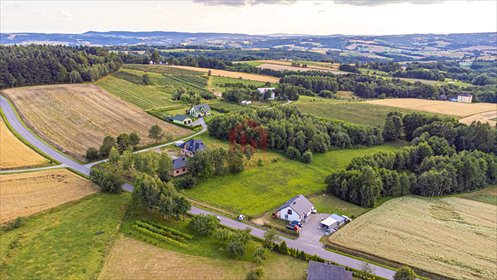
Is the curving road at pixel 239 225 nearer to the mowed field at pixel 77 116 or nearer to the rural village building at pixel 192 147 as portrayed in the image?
the mowed field at pixel 77 116

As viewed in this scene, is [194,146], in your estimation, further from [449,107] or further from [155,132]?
[449,107]

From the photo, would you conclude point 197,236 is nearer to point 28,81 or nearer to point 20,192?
point 20,192

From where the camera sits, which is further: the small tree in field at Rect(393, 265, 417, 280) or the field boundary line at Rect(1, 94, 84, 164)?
the field boundary line at Rect(1, 94, 84, 164)

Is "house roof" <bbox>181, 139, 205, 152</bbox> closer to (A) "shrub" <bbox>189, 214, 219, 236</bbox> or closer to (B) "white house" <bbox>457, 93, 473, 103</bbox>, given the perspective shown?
(A) "shrub" <bbox>189, 214, 219, 236</bbox>

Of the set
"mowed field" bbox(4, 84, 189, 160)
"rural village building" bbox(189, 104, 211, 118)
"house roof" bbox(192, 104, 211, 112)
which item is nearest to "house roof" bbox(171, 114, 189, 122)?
"mowed field" bbox(4, 84, 189, 160)

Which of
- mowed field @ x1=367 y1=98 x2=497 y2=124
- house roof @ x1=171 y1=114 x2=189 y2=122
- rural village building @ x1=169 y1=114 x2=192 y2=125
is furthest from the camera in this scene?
mowed field @ x1=367 y1=98 x2=497 y2=124

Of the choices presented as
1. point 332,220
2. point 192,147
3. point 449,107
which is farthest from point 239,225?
point 449,107
